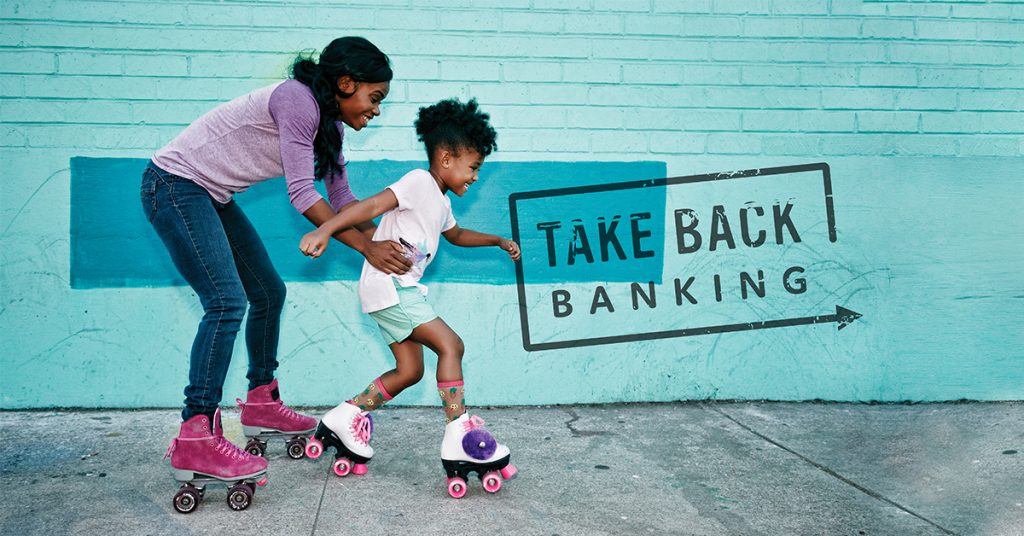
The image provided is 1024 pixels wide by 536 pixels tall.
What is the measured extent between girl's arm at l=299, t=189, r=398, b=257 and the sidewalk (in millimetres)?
1007

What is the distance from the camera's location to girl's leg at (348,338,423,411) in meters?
3.33

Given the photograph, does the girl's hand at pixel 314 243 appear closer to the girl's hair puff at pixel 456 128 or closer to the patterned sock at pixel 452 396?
the girl's hair puff at pixel 456 128

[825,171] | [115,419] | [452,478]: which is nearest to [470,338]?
[452,478]

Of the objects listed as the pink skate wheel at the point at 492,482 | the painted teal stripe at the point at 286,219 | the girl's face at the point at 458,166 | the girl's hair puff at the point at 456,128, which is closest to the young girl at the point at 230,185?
the girl's hair puff at the point at 456,128

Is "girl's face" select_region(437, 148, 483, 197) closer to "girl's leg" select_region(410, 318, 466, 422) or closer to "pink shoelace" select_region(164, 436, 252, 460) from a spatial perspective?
"girl's leg" select_region(410, 318, 466, 422)

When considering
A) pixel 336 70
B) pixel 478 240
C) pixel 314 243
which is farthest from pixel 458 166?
pixel 314 243

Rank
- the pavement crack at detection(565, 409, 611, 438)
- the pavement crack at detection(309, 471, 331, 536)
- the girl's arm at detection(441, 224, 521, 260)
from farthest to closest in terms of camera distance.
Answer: the pavement crack at detection(565, 409, 611, 438) < the girl's arm at detection(441, 224, 521, 260) < the pavement crack at detection(309, 471, 331, 536)

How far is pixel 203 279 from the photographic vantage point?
9.64 feet

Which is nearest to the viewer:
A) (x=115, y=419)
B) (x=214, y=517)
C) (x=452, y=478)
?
(x=214, y=517)

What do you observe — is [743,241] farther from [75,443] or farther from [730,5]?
[75,443]

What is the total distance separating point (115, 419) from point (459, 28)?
9.47 ft

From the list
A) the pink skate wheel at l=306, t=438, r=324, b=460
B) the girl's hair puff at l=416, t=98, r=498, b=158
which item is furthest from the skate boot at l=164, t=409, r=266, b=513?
the girl's hair puff at l=416, t=98, r=498, b=158

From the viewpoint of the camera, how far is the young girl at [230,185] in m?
2.92

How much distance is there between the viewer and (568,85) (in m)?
4.61
